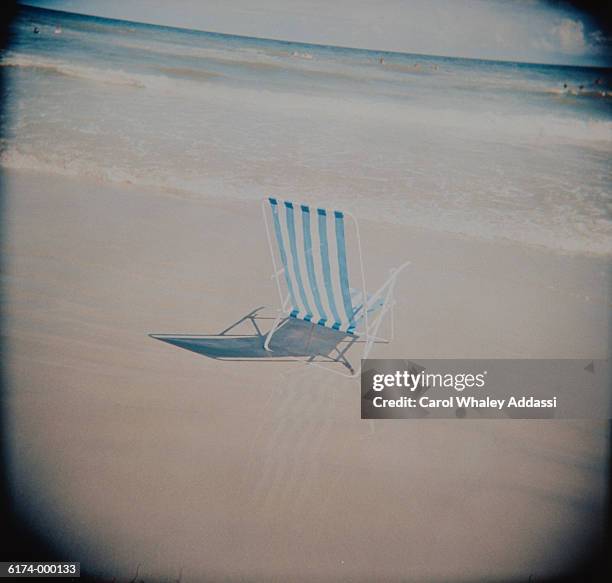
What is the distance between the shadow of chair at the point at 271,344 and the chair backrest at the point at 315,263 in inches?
14.6

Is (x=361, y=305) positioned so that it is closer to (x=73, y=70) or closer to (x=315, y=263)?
(x=315, y=263)

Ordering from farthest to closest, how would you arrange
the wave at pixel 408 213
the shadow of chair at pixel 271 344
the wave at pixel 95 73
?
the wave at pixel 95 73, the wave at pixel 408 213, the shadow of chair at pixel 271 344

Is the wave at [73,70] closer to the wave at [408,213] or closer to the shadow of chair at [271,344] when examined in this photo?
the wave at [408,213]

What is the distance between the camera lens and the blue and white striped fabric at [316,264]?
301 centimetres

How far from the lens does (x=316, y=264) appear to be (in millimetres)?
3178

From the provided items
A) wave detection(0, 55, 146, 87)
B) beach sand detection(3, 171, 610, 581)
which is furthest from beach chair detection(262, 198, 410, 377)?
wave detection(0, 55, 146, 87)

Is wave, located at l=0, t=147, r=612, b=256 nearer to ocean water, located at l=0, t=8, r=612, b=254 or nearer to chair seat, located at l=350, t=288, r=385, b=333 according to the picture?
ocean water, located at l=0, t=8, r=612, b=254

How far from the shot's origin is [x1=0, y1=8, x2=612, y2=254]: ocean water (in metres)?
6.75

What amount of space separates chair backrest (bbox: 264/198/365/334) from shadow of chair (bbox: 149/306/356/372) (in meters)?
0.37

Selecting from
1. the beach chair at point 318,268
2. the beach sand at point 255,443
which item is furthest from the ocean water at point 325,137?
the beach chair at point 318,268

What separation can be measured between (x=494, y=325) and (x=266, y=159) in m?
5.64

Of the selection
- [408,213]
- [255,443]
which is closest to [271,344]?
[255,443]

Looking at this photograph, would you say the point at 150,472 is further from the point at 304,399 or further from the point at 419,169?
the point at 419,169

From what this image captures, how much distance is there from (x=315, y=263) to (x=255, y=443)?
4.05ft
